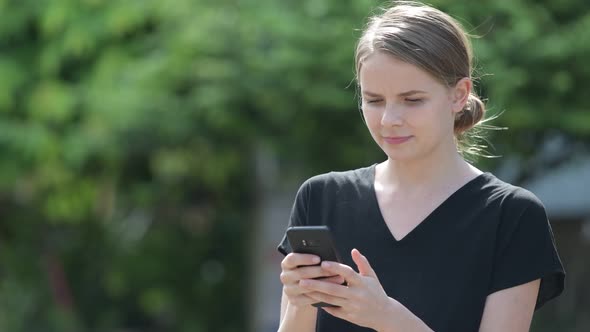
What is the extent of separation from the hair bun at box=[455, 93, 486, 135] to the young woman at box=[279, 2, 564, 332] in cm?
7

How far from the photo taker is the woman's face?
216cm

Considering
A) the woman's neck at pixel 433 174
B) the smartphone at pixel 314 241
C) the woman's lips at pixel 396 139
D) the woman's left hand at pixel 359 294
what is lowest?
the woman's left hand at pixel 359 294

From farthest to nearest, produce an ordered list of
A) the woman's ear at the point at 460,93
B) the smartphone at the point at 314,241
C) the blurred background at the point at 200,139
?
the blurred background at the point at 200,139
the woman's ear at the point at 460,93
the smartphone at the point at 314,241

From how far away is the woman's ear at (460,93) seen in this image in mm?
2254

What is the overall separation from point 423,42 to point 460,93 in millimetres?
163

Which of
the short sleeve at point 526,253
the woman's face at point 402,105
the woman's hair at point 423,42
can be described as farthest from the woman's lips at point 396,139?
the short sleeve at point 526,253

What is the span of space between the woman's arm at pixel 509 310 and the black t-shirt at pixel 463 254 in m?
0.02

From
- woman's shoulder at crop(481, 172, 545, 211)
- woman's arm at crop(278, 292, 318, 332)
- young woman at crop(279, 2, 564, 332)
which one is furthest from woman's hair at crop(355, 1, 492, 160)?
woman's arm at crop(278, 292, 318, 332)

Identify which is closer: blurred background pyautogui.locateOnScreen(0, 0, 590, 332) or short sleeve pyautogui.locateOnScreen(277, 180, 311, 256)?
short sleeve pyautogui.locateOnScreen(277, 180, 311, 256)

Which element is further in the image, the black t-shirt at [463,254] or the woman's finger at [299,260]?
the black t-shirt at [463,254]

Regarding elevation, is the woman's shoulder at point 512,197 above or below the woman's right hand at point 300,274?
above

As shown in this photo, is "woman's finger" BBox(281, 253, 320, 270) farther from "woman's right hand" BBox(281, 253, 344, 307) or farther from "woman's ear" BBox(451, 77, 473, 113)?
"woman's ear" BBox(451, 77, 473, 113)

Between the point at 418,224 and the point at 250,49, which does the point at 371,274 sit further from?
the point at 250,49

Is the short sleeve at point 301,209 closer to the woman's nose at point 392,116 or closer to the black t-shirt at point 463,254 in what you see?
the black t-shirt at point 463,254
